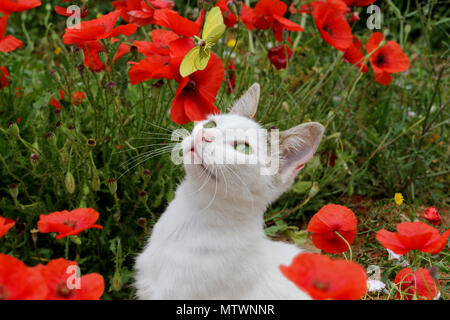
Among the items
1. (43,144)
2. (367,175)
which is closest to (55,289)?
(43,144)

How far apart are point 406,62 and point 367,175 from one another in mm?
719

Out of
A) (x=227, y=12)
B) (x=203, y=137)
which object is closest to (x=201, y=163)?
(x=203, y=137)

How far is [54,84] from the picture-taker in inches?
84.4

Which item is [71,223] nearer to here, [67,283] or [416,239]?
[67,283]

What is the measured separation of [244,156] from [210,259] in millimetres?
315

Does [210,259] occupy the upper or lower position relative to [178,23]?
lower

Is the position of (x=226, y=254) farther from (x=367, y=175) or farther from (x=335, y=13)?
(x=367, y=175)

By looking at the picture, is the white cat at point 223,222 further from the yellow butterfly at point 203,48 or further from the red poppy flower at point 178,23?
the red poppy flower at point 178,23

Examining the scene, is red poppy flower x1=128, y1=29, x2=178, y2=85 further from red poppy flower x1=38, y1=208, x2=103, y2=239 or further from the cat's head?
red poppy flower x1=38, y1=208, x2=103, y2=239

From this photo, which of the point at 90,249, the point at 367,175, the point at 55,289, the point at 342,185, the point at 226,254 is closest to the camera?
the point at 55,289

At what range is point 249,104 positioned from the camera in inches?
62.8

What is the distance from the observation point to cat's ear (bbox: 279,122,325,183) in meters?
1.31

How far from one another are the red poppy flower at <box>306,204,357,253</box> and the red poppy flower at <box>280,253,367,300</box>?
1.55 feet

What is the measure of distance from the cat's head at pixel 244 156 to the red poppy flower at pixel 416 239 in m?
0.34
